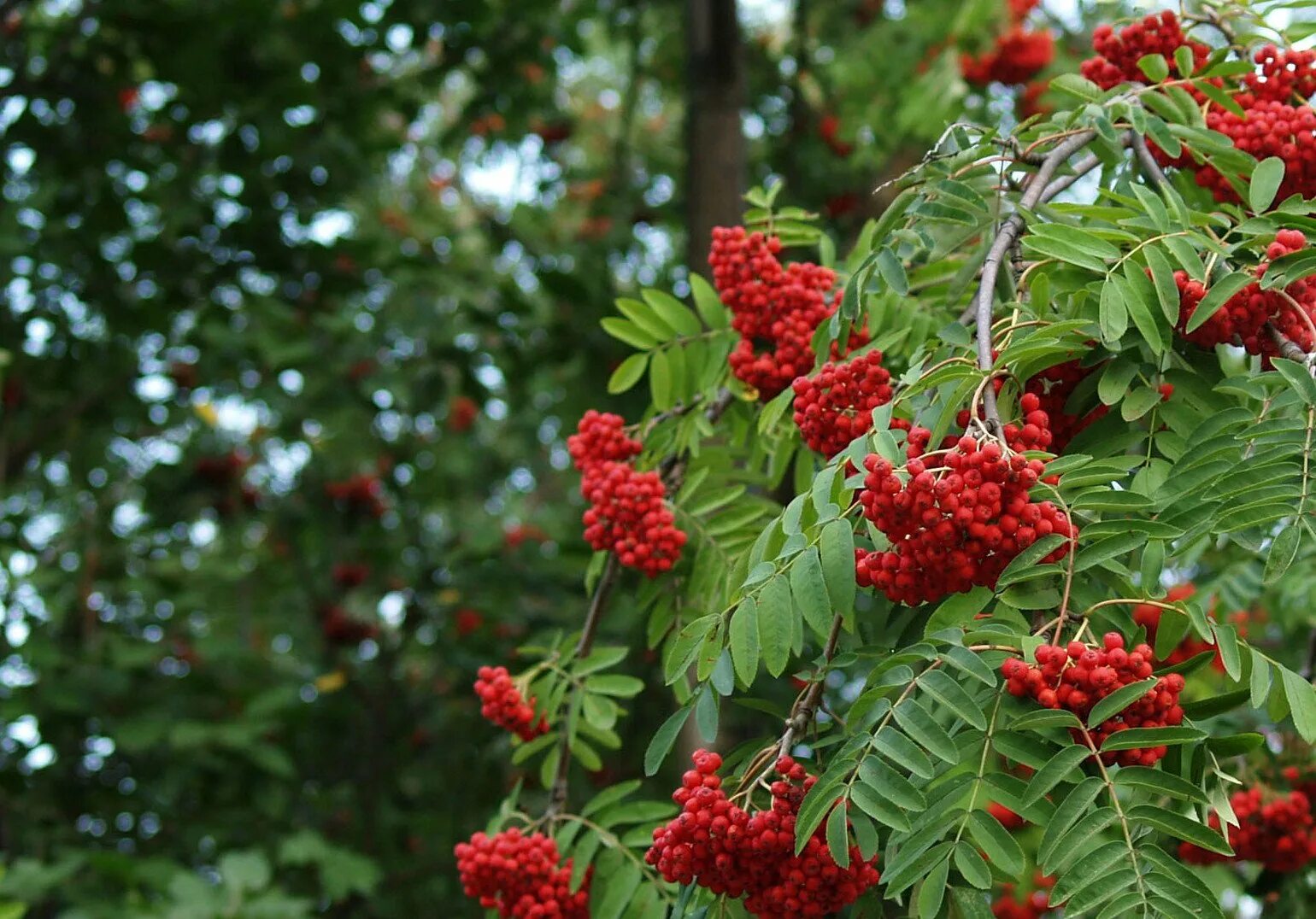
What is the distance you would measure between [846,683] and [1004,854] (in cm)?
290

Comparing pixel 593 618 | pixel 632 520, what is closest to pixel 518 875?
pixel 593 618

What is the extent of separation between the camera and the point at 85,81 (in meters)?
5.78

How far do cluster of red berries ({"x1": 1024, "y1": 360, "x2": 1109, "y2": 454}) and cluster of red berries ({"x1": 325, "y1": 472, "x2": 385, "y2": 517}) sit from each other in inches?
193

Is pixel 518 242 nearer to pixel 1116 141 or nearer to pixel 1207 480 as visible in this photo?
pixel 1116 141

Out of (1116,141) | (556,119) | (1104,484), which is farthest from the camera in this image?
(556,119)

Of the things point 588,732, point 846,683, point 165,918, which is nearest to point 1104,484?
point 588,732

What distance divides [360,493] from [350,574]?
0.44m

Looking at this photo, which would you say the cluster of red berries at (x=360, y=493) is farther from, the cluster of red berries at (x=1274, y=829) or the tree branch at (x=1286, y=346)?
the tree branch at (x=1286, y=346)

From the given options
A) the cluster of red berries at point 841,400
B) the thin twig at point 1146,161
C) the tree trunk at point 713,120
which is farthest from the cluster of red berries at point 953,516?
the tree trunk at point 713,120

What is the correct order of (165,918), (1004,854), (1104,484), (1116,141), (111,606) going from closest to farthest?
(1004,854) → (1104,484) → (1116,141) → (165,918) → (111,606)

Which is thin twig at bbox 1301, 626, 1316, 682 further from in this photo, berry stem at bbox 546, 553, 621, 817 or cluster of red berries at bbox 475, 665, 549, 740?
cluster of red berries at bbox 475, 665, 549, 740

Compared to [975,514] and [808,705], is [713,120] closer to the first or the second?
[808,705]

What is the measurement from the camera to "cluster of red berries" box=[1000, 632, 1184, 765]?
175cm

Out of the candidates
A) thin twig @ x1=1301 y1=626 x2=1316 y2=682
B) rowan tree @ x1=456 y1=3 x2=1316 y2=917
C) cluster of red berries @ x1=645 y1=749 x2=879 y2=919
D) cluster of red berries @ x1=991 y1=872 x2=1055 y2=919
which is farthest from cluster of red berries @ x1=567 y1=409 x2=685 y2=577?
cluster of red berries @ x1=991 y1=872 x2=1055 y2=919
